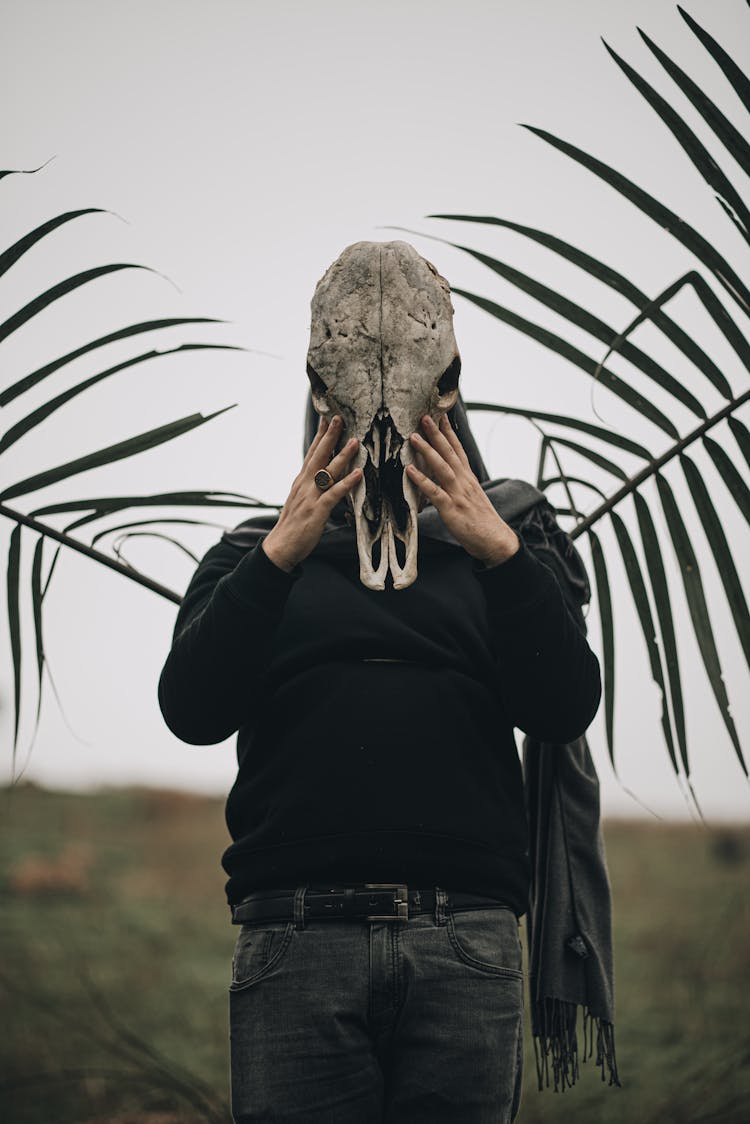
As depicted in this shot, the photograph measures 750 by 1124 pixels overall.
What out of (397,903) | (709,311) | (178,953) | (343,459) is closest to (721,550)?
(709,311)

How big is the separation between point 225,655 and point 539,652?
444 millimetres

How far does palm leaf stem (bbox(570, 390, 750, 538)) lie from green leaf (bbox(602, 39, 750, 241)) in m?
0.31

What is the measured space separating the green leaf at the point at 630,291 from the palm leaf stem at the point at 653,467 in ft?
0.13

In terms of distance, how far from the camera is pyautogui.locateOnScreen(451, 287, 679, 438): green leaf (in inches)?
76.9

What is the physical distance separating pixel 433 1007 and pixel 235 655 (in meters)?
0.54

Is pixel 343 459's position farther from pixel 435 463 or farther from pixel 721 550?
pixel 721 550

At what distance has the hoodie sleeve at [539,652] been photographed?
60.5 inches

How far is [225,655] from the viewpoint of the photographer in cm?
154

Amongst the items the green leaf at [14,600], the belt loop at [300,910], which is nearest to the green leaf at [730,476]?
the belt loop at [300,910]

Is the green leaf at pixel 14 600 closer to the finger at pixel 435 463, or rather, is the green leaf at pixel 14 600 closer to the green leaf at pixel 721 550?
the finger at pixel 435 463

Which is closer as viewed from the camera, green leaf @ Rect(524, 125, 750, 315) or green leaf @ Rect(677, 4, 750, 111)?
green leaf @ Rect(677, 4, 750, 111)

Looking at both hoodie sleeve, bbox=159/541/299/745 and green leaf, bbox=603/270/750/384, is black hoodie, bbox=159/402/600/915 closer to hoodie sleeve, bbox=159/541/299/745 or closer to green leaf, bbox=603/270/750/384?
hoodie sleeve, bbox=159/541/299/745

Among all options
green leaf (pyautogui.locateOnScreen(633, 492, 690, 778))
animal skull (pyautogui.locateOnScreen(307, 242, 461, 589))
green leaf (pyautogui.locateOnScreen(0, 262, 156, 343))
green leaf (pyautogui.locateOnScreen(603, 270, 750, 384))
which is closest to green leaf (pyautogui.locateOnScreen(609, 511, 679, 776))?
green leaf (pyautogui.locateOnScreen(633, 492, 690, 778))

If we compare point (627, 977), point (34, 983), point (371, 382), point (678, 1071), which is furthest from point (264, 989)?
point (627, 977)
